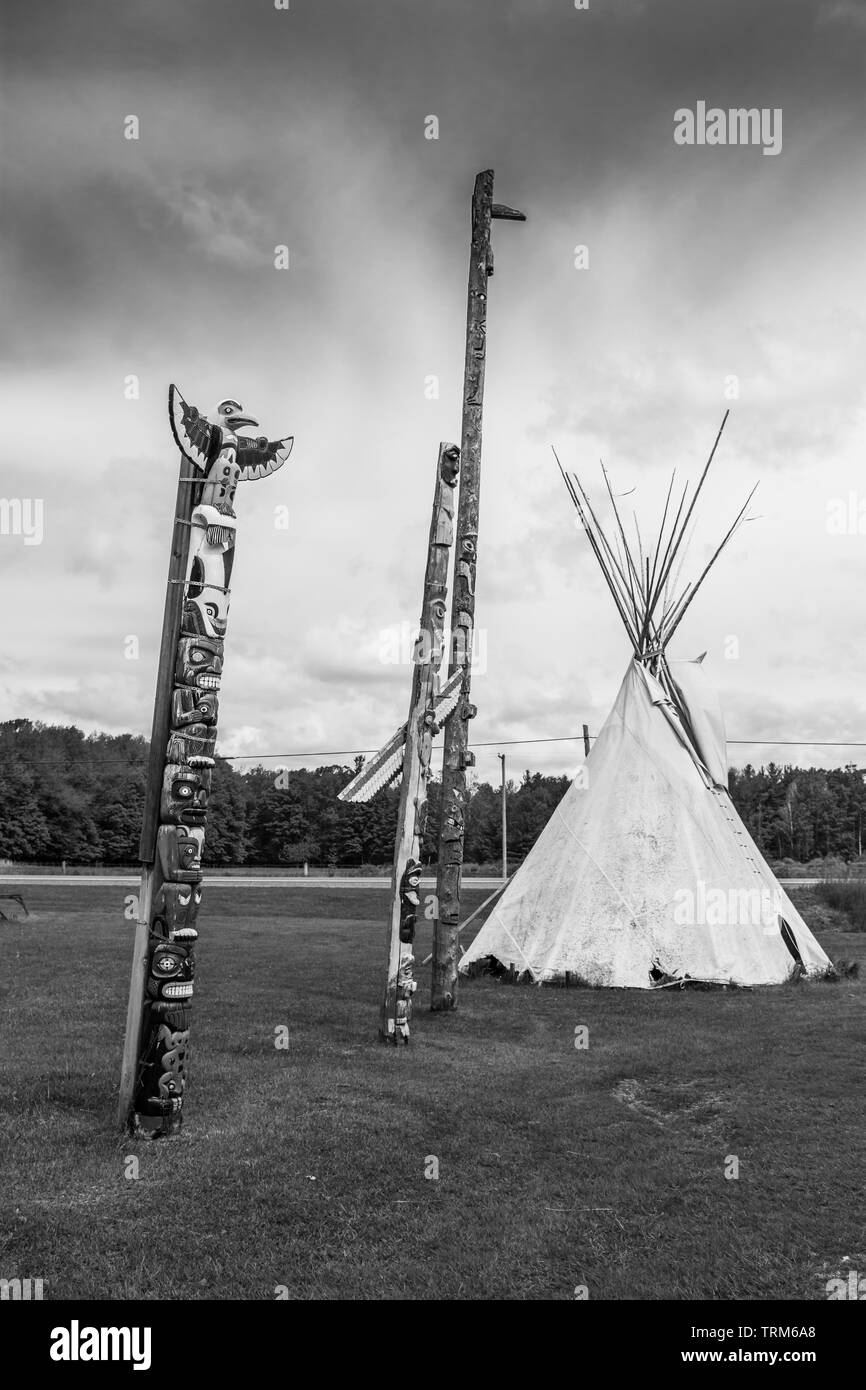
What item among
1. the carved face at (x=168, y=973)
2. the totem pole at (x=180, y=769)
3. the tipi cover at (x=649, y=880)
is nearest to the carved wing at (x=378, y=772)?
the totem pole at (x=180, y=769)

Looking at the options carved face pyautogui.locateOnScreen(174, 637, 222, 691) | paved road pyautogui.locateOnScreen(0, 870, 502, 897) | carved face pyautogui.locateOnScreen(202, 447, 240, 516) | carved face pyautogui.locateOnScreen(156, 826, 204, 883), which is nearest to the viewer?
carved face pyautogui.locateOnScreen(156, 826, 204, 883)

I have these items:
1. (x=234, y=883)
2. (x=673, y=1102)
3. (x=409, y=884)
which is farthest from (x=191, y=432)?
(x=234, y=883)

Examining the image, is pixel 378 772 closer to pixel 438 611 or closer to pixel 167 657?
pixel 438 611

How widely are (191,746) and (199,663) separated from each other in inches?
22.7

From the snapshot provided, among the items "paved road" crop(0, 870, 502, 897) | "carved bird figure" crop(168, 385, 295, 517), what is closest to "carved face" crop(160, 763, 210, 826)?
"carved bird figure" crop(168, 385, 295, 517)

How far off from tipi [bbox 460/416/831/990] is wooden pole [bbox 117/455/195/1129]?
26.6 ft

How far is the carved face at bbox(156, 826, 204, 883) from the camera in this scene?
6789mm

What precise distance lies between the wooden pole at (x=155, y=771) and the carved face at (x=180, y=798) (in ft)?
0.23

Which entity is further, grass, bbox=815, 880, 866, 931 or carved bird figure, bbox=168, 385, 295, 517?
grass, bbox=815, 880, 866, 931

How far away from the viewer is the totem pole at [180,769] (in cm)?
662

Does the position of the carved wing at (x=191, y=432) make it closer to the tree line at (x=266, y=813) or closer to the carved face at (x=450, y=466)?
the carved face at (x=450, y=466)

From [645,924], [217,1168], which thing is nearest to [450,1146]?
[217,1168]

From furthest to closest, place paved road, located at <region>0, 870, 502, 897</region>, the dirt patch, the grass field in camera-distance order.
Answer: paved road, located at <region>0, 870, 502, 897</region>
the dirt patch
the grass field

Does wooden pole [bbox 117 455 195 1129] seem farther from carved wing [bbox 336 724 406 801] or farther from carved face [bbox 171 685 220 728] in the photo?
carved wing [bbox 336 724 406 801]
